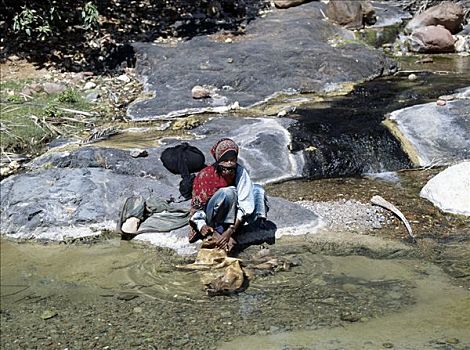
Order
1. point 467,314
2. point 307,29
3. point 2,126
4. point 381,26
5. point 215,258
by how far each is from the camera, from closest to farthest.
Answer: point 467,314 < point 215,258 < point 2,126 < point 307,29 < point 381,26

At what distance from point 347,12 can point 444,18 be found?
6.62 feet

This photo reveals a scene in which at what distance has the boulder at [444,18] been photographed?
42.9ft

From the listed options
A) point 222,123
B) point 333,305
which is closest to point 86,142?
point 222,123

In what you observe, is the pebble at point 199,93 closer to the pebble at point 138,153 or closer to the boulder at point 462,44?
the pebble at point 138,153

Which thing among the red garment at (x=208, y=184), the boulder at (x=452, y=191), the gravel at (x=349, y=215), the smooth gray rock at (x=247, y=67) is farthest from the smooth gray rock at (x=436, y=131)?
the red garment at (x=208, y=184)

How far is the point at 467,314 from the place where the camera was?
174 inches

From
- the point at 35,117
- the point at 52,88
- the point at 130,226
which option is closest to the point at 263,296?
the point at 130,226

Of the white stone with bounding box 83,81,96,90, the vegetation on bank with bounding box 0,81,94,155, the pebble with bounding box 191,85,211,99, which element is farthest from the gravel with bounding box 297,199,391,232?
the white stone with bounding box 83,81,96,90

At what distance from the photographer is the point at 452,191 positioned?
6359mm

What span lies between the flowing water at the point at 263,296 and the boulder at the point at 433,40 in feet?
22.4

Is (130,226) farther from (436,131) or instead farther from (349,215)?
(436,131)

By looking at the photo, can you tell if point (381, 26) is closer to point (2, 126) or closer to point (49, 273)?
point (2, 126)

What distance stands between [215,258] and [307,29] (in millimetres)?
8282

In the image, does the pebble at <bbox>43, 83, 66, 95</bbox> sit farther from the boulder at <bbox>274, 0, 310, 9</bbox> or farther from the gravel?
the boulder at <bbox>274, 0, 310, 9</bbox>
